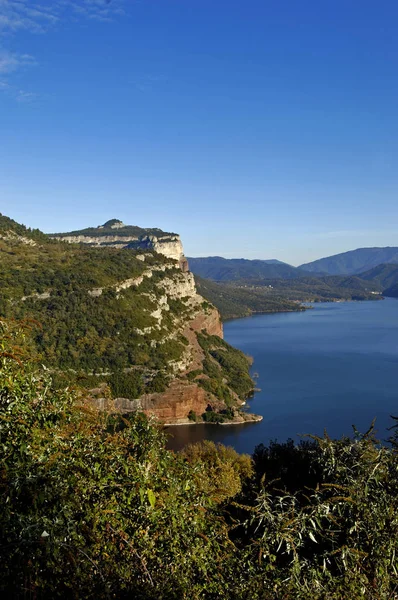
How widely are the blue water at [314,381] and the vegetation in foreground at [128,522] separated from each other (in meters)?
6.40

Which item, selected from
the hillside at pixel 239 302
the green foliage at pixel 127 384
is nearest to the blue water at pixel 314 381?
the green foliage at pixel 127 384

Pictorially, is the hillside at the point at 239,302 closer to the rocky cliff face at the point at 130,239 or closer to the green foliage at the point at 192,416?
the rocky cliff face at the point at 130,239

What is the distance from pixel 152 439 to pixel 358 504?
94.1 inches

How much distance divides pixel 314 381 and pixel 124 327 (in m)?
28.3

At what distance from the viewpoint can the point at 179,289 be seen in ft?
244

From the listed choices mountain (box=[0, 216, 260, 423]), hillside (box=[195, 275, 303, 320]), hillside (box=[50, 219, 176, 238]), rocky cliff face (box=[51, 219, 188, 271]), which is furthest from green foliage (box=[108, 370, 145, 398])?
hillside (box=[195, 275, 303, 320])

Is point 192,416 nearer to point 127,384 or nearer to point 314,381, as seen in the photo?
point 127,384

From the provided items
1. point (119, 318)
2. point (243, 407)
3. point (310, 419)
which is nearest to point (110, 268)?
point (119, 318)

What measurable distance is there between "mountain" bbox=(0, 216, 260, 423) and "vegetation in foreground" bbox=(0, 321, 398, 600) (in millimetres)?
37546

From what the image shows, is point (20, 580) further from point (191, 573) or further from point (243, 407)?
point (243, 407)

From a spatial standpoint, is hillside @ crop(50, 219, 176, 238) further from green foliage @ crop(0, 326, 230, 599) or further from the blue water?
green foliage @ crop(0, 326, 230, 599)

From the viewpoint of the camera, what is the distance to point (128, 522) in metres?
3.78

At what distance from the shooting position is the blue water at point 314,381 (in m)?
45.5

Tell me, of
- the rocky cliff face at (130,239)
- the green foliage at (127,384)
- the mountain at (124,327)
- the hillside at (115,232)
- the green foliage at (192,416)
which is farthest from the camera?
the hillside at (115,232)
